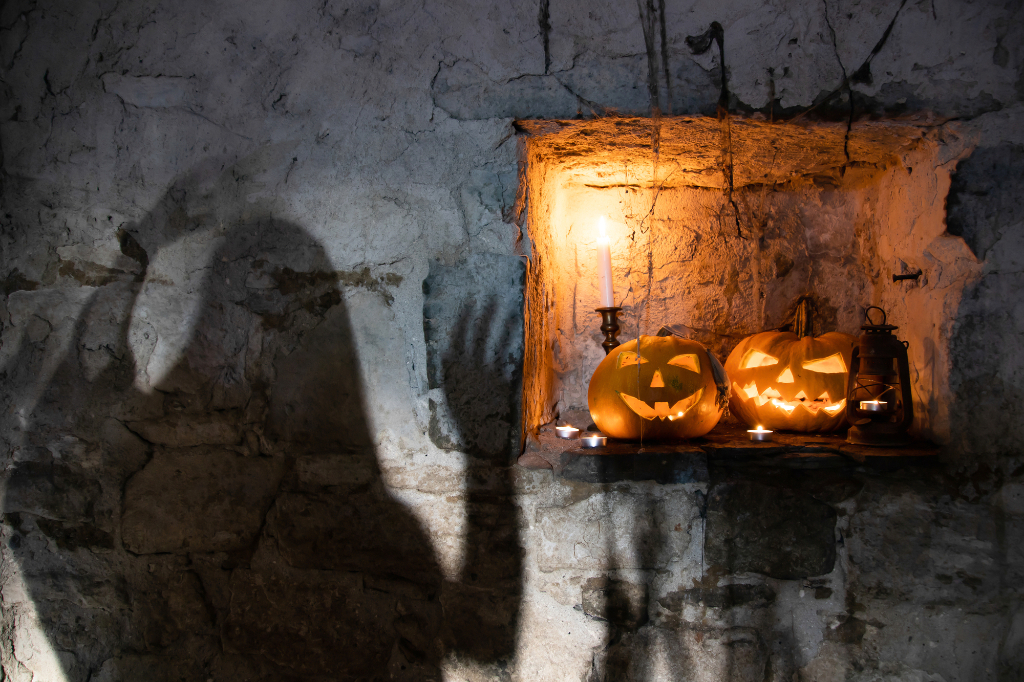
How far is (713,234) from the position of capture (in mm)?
1897

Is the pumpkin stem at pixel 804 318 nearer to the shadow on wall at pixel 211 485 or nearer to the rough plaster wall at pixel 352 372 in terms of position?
the rough plaster wall at pixel 352 372

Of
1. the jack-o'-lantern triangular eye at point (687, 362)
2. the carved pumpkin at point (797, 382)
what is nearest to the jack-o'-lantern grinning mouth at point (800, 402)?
the carved pumpkin at point (797, 382)

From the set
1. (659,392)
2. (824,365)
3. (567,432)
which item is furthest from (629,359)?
(824,365)

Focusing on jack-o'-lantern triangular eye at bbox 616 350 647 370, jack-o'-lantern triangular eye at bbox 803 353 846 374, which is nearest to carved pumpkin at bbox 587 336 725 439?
jack-o'-lantern triangular eye at bbox 616 350 647 370

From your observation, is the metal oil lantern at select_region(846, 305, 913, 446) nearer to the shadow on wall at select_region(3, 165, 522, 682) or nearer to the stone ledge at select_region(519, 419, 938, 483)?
the stone ledge at select_region(519, 419, 938, 483)

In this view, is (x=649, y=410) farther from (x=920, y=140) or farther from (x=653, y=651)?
(x=920, y=140)

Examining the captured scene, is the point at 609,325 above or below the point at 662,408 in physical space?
above

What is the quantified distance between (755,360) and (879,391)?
0.31 m

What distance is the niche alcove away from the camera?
55.9 inches

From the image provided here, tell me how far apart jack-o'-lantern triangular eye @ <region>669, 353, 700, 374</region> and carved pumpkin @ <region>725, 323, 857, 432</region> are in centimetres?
24

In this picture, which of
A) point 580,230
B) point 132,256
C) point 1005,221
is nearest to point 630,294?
point 580,230

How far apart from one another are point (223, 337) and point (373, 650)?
2.85 feet

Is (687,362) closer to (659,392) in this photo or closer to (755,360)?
(659,392)

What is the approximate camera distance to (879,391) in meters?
1.39
